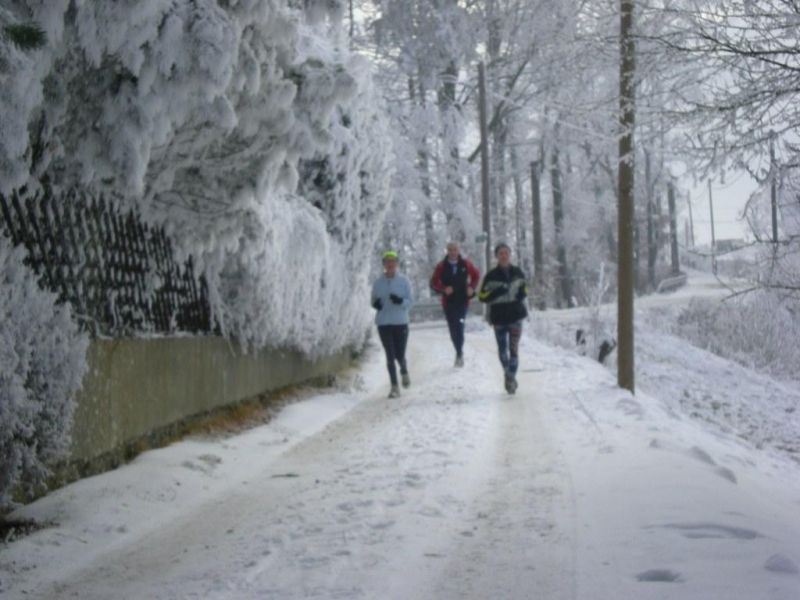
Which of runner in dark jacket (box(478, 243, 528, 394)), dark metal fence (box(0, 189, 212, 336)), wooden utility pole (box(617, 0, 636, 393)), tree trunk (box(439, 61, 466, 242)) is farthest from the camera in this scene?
tree trunk (box(439, 61, 466, 242))

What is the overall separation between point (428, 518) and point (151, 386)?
9.83 ft

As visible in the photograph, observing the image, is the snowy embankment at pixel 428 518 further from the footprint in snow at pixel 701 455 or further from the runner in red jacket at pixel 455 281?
the runner in red jacket at pixel 455 281

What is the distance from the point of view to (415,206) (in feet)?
100

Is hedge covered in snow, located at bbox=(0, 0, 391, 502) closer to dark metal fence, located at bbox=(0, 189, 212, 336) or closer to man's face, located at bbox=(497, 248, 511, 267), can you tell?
dark metal fence, located at bbox=(0, 189, 212, 336)

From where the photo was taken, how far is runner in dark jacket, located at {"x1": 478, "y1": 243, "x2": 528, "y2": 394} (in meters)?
11.8

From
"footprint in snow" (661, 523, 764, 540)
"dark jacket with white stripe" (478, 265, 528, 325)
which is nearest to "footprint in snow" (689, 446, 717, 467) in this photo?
"footprint in snow" (661, 523, 764, 540)

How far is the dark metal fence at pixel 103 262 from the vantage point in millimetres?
5992

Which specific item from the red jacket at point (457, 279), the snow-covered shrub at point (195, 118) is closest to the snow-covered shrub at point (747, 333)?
the red jacket at point (457, 279)

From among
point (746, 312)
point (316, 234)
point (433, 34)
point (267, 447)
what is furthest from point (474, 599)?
point (433, 34)

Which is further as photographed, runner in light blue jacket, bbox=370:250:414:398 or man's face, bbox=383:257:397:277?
man's face, bbox=383:257:397:277

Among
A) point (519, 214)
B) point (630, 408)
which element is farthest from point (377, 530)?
point (519, 214)

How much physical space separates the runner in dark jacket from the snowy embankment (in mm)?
2098

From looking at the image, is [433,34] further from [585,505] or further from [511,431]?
[585,505]

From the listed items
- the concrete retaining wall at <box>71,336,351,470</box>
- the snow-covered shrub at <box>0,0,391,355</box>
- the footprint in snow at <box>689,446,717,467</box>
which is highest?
the snow-covered shrub at <box>0,0,391,355</box>
